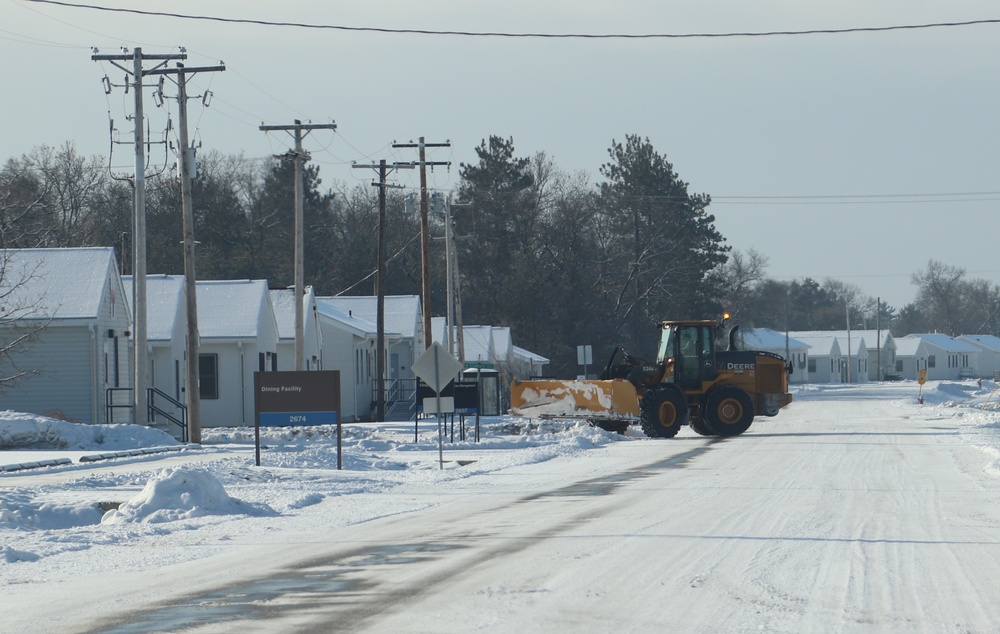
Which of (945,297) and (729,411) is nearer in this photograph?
(729,411)

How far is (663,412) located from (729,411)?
6.75 ft

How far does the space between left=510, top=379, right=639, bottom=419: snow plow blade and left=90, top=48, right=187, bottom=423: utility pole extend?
378 inches

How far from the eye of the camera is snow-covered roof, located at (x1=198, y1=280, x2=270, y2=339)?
42.8 meters

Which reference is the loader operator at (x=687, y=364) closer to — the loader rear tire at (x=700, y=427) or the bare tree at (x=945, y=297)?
the loader rear tire at (x=700, y=427)

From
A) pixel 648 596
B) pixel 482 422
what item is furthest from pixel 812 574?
pixel 482 422

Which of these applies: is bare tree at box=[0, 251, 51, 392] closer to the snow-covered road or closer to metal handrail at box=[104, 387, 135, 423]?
metal handrail at box=[104, 387, 135, 423]

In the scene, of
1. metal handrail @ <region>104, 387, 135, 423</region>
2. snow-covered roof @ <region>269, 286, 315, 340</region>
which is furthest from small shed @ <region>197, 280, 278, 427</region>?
metal handrail @ <region>104, 387, 135, 423</region>

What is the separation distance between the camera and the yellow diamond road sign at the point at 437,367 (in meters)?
24.3

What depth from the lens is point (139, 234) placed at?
A: 3145 cm

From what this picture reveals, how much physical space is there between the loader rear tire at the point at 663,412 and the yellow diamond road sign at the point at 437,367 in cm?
1033

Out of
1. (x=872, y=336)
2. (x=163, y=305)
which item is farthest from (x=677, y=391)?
(x=872, y=336)

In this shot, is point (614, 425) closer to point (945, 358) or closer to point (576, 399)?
point (576, 399)

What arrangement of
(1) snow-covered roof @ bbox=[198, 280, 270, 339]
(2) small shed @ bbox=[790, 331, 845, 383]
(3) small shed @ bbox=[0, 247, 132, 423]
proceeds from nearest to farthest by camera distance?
(3) small shed @ bbox=[0, 247, 132, 423]
(1) snow-covered roof @ bbox=[198, 280, 270, 339]
(2) small shed @ bbox=[790, 331, 845, 383]

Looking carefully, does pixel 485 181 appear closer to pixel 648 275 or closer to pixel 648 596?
pixel 648 275
